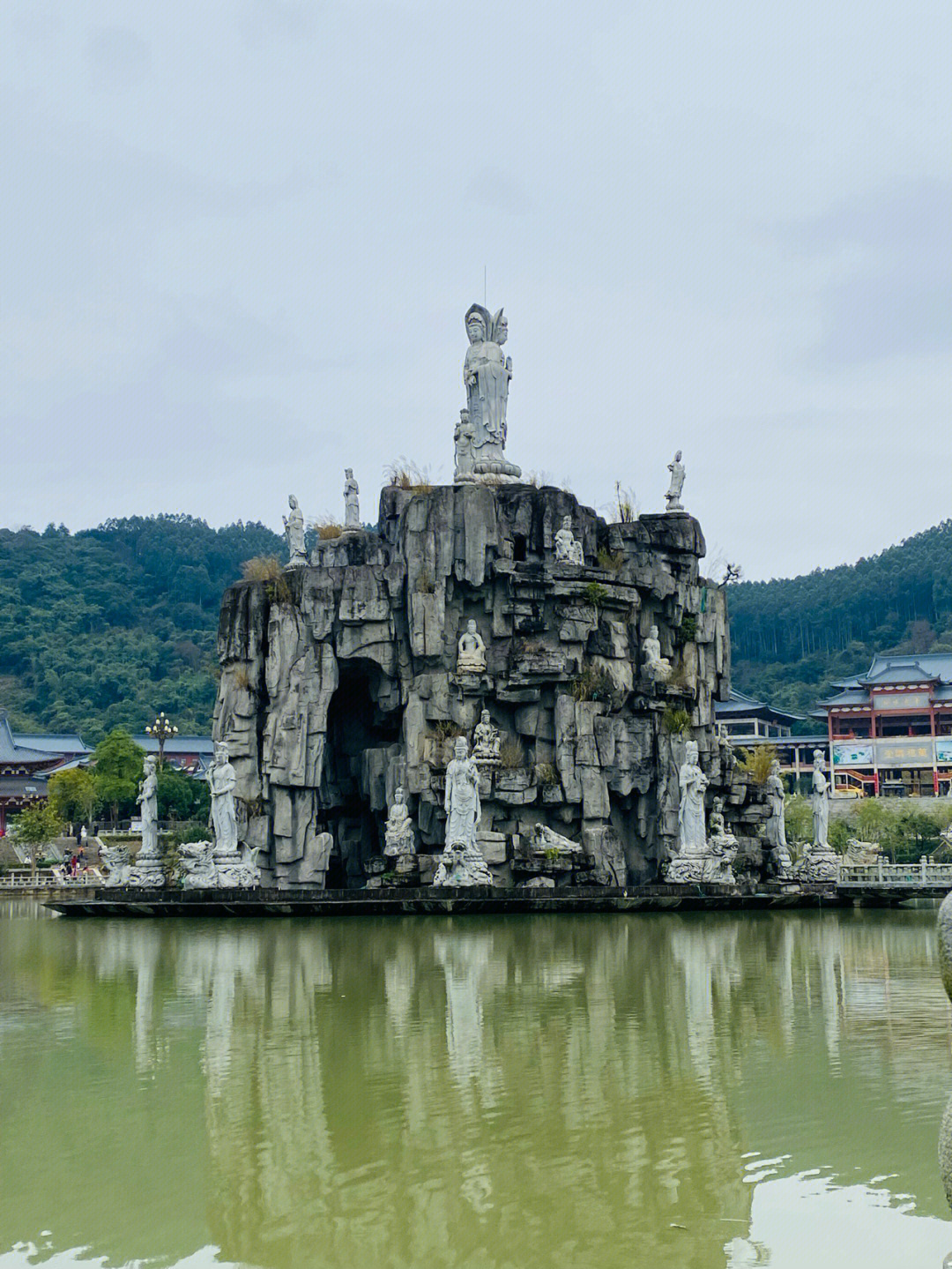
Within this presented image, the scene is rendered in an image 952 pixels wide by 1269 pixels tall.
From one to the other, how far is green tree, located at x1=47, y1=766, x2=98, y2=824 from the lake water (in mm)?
36685

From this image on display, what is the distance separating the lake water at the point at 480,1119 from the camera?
610cm

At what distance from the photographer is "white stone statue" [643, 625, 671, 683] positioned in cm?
3114

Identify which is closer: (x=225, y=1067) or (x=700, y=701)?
(x=225, y=1067)

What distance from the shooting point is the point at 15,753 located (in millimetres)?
62281

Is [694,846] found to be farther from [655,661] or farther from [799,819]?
[799,819]

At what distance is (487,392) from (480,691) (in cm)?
734

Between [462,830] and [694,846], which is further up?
[462,830]

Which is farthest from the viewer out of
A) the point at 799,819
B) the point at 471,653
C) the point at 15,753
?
the point at 15,753

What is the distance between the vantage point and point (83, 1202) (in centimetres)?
661

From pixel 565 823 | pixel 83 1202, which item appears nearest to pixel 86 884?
pixel 565 823

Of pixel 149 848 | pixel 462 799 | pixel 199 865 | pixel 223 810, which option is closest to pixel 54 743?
pixel 149 848

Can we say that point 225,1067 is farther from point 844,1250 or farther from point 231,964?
point 231,964

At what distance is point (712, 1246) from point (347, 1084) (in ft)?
11.4

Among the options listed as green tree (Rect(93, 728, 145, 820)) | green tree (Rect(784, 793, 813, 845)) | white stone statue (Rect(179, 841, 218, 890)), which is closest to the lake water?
white stone statue (Rect(179, 841, 218, 890))
